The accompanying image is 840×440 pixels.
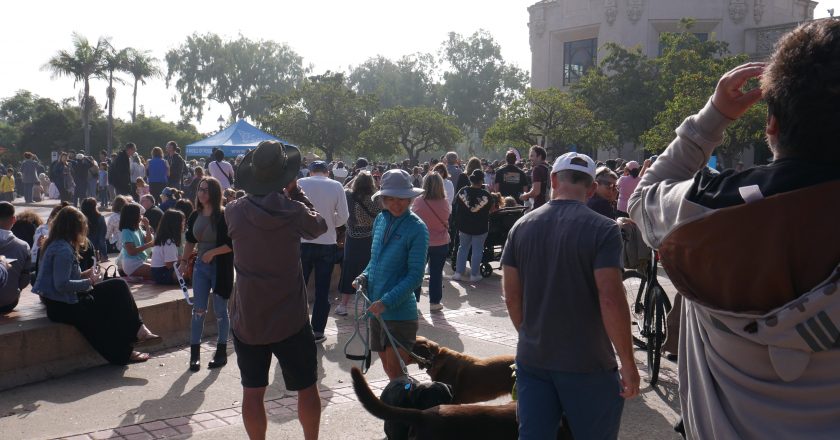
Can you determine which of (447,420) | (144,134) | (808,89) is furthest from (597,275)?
(144,134)

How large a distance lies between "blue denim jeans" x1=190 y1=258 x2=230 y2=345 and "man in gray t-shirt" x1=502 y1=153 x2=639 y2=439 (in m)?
4.28

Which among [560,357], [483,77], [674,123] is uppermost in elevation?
[483,77]

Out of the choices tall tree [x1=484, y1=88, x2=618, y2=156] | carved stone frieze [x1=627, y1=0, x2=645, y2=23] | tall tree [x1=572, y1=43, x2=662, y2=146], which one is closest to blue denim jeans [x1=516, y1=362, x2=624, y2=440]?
tall tree [x1=484, y1=88, x2=618, y2=156]

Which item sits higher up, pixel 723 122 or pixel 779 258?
pixel 723 122

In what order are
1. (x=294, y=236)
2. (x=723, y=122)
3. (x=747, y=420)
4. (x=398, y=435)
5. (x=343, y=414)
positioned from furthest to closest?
1. (x=343, y=414)
2. (x=294, y=236)
3. (x=398, y=435)
4. (x=723, y=122)
5. (x=747, y=420)

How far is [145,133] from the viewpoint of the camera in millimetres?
52938

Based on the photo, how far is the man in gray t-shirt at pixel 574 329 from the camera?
10.8 feet

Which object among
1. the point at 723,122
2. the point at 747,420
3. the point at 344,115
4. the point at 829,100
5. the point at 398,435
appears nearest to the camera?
the point at 829,100

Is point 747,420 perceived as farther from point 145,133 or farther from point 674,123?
point 145,133

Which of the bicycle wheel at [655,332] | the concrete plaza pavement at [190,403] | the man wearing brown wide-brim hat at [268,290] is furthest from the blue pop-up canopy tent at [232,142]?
the man wearing brown wide-brim hat at [268,290]

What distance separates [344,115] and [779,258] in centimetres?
4424

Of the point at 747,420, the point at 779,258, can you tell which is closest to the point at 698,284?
the point at 779,258

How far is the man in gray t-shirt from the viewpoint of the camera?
10.8 ft

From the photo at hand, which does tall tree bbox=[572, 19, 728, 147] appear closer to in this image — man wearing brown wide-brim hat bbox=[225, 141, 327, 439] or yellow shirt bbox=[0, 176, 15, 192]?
yellow shirt bbox=[0, 176, 15, 192]
